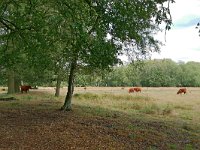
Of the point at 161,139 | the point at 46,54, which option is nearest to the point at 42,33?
the point at 46,54

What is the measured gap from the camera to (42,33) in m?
16.8

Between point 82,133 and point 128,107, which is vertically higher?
point 128,107

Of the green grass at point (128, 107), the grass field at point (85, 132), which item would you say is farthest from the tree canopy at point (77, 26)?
the green grass at point (128, 107)

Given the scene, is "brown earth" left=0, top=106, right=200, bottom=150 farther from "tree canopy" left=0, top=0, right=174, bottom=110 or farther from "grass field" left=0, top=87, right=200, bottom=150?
"tree canopy" left=0, top=0, right=174, bottom=110

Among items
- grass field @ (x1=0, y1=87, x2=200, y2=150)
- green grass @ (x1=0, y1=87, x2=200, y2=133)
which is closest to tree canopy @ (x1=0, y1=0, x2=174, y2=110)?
grass field @ (x1=0, y1=87, x2=200, y2=150)

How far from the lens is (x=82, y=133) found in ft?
54.6

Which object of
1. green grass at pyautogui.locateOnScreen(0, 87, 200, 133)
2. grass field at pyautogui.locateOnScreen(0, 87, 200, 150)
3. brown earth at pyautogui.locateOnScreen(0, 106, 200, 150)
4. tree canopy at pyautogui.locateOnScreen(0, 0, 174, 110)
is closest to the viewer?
tree canopy at pyautogui.locateOnScreen(0, 0, 174, 110)

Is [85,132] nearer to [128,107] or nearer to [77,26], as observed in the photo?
[77,26]

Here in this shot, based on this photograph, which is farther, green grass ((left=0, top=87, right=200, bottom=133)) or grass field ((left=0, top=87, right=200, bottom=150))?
green grass ((left=0, top=87, right=200, bottom=133))

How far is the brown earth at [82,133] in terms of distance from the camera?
14.6m

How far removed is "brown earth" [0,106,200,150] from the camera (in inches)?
576

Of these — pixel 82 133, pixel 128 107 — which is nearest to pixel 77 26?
pixel 82 133

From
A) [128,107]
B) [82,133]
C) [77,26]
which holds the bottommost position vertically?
[82,133]

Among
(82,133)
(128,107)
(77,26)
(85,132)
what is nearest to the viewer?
(77,26)
